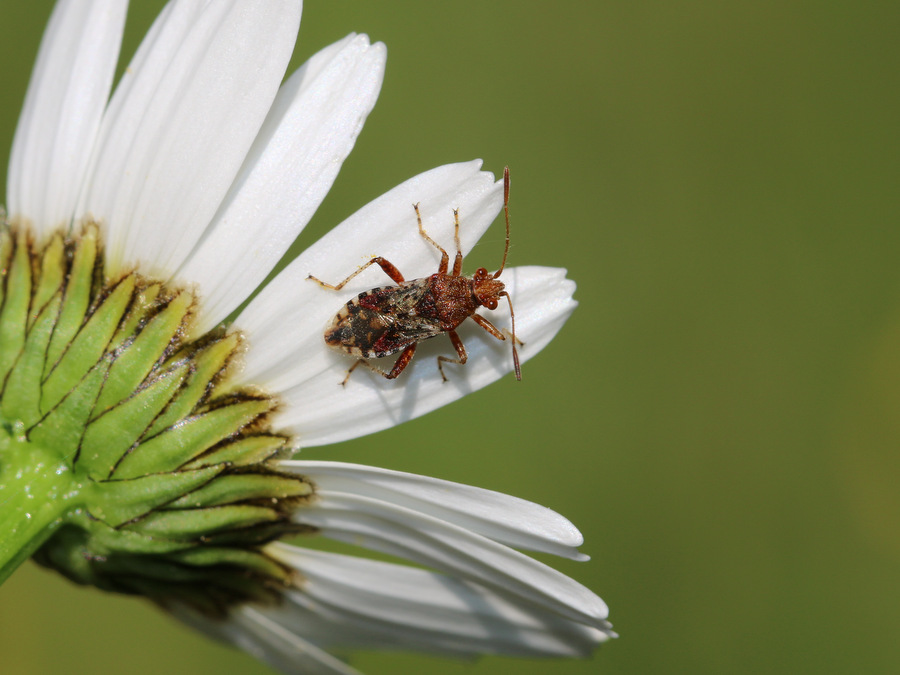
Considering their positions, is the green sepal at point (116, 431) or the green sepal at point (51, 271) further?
the green sepal at point (51, 271)

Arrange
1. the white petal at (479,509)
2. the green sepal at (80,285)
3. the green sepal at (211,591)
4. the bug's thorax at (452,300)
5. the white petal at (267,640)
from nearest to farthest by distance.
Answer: the white petal at (479,509), the green sepal at (80,285), the green sepal at (211,591), the white petal at (267,640), the bug's thorax at (452,300)

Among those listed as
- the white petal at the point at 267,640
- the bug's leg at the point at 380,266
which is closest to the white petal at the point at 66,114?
the bug's leg at the point at 380,266

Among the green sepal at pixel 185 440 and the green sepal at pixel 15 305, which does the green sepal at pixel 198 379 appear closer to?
the green sepal at pixel 185 440

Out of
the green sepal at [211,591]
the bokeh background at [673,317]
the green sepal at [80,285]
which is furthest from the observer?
the bokeh background at [673,317]

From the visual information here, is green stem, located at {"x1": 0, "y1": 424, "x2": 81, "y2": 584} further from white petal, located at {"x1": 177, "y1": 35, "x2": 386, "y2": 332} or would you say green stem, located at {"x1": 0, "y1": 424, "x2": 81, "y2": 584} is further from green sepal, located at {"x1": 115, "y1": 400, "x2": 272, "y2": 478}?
white petal, located at {"x1": 177, "y1": 35, "x2": 386, "y2": 332}

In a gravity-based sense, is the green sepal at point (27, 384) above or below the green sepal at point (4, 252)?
below

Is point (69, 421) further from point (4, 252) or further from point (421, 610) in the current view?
point (421, 610)

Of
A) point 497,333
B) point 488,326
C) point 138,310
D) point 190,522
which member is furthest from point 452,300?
point 190,522

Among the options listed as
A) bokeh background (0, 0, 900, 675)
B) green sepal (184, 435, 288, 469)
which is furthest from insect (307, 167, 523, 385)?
bokeh background (0, 0, 900, 675)

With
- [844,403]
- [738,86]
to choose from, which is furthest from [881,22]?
[844,403]
